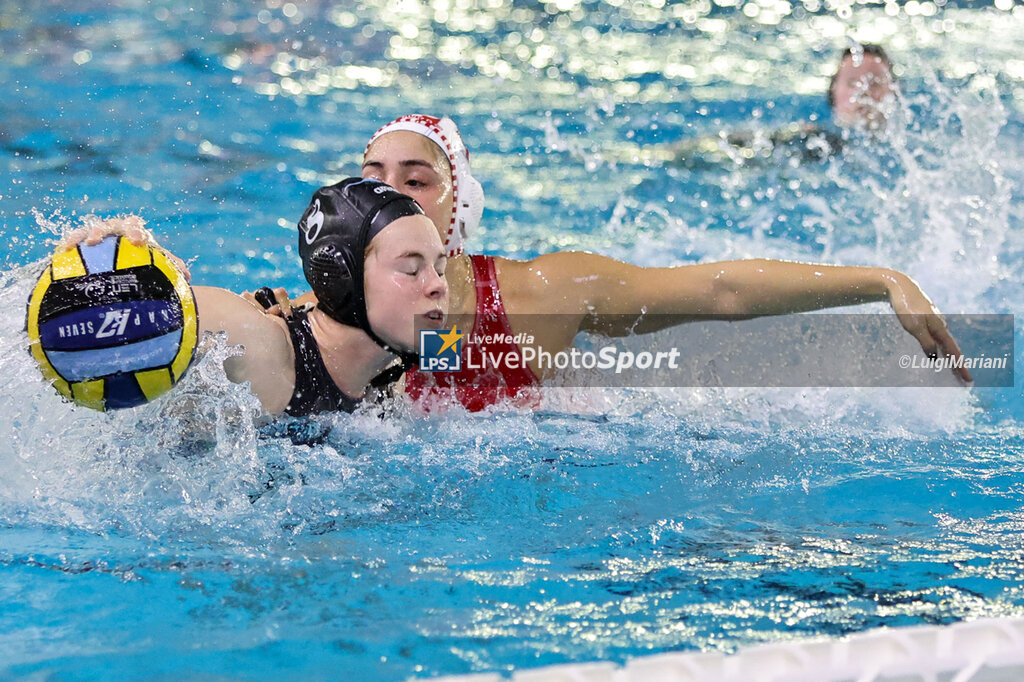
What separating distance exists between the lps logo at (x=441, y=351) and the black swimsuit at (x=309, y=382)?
0.28 metres

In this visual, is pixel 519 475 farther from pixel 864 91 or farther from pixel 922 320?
pixel 864 91

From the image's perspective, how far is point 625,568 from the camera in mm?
2361

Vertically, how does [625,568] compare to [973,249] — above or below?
below

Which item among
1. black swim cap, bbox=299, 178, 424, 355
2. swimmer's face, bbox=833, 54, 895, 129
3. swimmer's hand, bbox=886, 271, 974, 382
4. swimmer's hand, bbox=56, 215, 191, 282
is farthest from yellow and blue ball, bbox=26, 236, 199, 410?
swimmer's face, bbox=833, 54, 895, 129

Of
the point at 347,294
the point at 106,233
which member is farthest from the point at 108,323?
the point at 347,294

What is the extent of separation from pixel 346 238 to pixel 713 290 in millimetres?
1088

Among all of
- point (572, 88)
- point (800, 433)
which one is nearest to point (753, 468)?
point (800, 433)

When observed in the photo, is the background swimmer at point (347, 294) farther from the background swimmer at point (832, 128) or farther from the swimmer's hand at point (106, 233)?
the background swimmer at point (832, 128)

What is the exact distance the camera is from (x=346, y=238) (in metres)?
2.66

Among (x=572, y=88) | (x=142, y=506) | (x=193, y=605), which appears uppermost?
(x=572, y=88)

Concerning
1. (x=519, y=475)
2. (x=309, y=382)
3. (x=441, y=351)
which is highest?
(x=441, y=351)

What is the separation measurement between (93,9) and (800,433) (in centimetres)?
788

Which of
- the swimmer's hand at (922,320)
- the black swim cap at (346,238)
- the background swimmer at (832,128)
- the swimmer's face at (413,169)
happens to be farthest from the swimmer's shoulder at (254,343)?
the background swimmer at (832,128)

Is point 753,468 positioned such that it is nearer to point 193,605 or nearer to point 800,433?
point 800,433
